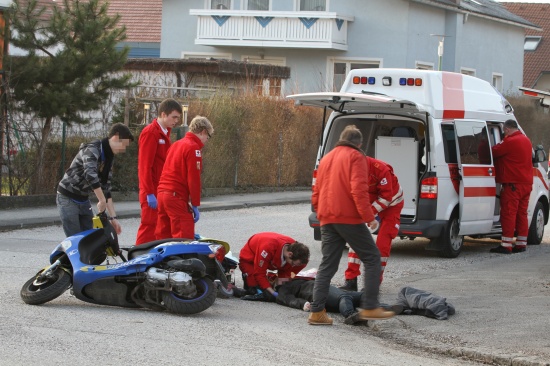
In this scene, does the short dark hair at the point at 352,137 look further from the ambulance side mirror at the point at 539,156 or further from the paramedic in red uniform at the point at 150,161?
the ambulance side mirror at the point at 539,156

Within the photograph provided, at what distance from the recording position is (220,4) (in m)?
41.8

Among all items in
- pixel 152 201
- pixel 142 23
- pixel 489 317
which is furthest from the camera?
pixel 142 23

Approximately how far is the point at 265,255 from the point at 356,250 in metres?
1.00

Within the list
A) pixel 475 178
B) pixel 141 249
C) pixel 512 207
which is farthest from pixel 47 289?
pixel 512 207

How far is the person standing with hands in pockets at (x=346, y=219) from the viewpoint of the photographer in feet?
30.2

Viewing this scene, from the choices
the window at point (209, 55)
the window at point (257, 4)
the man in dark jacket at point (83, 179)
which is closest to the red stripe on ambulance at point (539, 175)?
the man in dark jacket at point (83, 179)

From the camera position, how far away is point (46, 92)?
18578mm

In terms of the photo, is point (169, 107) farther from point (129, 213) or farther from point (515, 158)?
point (129, 213)

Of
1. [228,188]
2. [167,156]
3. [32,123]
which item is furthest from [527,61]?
[167,156]

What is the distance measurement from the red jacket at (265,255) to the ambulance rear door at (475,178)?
4.78 m

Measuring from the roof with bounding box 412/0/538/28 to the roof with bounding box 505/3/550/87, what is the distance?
11615 mm

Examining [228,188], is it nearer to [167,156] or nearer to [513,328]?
[167,156]

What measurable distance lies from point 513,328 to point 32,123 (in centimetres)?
1205

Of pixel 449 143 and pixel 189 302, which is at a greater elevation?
pixel 449 143
